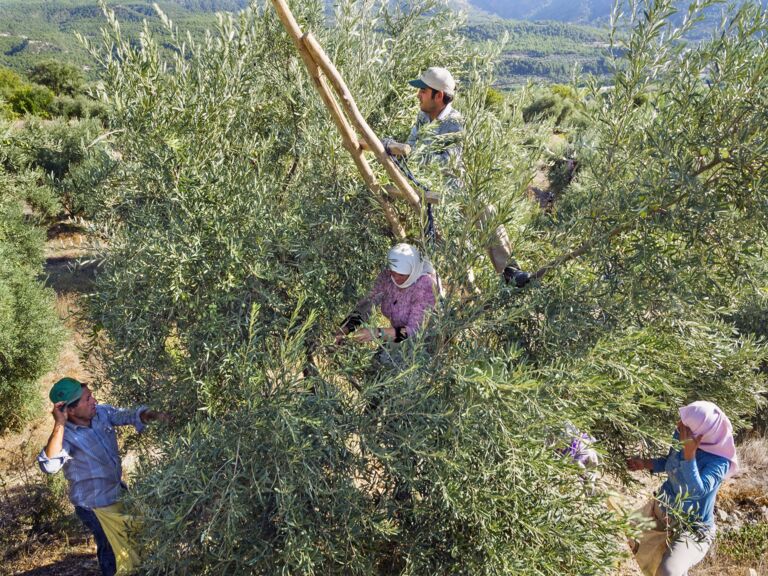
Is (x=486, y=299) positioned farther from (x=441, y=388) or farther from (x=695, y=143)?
(x=695, y=143)

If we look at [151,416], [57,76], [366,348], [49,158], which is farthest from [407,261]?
[57,76]

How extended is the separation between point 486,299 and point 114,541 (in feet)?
12.7

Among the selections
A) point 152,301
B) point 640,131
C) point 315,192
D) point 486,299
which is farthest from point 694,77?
point 152,301

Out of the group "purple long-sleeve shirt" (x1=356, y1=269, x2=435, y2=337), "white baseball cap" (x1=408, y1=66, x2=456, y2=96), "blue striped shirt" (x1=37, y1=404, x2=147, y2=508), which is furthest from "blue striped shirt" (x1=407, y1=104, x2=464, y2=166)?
"blue striped shirt" (x1=37, y1=404, x2=147, y2=508)

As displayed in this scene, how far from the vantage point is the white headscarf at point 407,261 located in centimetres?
379

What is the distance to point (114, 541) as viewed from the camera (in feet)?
15.1

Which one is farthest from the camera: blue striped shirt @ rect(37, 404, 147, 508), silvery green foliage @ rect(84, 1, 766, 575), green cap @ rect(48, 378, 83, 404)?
blue striped shirt @ rect(37, 404, 147, 508)

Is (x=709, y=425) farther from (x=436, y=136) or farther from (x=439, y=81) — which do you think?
(x=439, y=81)

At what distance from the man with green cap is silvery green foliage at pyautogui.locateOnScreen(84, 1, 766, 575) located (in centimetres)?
87

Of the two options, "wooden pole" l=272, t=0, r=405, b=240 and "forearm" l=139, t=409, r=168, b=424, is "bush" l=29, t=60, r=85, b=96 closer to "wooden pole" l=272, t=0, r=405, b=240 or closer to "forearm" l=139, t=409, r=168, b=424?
"forearm" l=139, t=409, r=168, b=424

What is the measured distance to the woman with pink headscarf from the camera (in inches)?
Result: 173

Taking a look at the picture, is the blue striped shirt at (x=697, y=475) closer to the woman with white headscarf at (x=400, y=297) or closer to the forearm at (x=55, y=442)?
the woman with white headscarf at (x=400, y=297)

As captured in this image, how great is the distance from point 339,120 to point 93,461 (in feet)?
12.3

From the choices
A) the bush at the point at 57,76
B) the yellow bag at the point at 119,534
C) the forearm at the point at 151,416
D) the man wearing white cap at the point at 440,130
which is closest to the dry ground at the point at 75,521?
the forearm at the point at 151,416
